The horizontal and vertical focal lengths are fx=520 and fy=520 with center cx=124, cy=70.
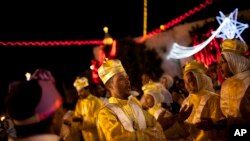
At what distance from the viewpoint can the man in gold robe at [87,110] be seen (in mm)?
10859

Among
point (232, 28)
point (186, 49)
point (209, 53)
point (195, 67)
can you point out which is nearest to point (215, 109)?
point (195, 67)

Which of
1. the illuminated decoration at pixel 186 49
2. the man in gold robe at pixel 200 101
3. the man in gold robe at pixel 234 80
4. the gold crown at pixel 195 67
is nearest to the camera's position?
the man in gold robe at pixel 234 80

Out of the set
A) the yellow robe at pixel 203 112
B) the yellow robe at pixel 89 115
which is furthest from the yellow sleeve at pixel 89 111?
the yellow robe at pixel 203 112

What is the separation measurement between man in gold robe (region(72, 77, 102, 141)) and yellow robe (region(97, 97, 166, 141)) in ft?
16.8

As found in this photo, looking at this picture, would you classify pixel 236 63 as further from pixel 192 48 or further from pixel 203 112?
pixel 192 48

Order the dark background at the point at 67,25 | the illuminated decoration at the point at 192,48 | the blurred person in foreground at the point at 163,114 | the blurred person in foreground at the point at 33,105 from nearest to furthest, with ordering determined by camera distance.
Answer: the blurred person in foreground at the point at 33,105 → the blurred person in foreground at the point at 163,114 → the illuminated decoration at the point at 192,48 → the dark background at the point at 67,25

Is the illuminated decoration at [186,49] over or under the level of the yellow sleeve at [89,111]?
over

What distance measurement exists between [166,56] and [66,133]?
9.98m

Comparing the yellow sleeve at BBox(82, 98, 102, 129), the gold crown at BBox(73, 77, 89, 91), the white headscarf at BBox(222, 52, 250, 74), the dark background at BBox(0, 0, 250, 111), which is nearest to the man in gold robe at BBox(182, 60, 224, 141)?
the white headscarf at BBox(222, 52, 250, 74)

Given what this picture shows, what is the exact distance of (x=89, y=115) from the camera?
10945mm

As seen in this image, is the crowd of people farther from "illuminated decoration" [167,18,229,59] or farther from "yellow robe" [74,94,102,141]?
"illuminated decoration" [167,18,229,59]

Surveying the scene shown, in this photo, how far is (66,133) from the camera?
1198 centimetres

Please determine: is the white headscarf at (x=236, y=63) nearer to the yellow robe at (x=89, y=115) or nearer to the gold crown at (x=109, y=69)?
the gold crown at (x=109, y=69)

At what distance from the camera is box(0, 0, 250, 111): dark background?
25.0 meters
